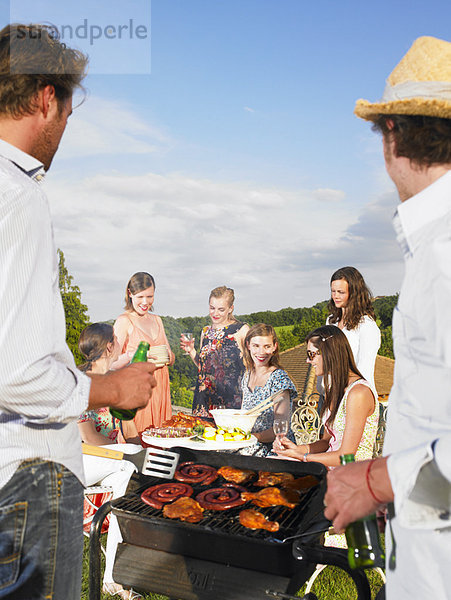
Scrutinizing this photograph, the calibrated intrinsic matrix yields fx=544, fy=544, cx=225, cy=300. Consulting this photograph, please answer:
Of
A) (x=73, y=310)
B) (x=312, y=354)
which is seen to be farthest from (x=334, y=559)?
(x=73, y=310)

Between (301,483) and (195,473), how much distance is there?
548 millimetres

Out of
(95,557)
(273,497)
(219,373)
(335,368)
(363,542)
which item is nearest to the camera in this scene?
(363,542)

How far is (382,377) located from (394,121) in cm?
633

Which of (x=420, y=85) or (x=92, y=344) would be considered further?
(x=92, y=344)

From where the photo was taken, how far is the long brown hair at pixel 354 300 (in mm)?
5258

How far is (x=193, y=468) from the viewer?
114 inches

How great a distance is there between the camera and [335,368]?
3.93 metres

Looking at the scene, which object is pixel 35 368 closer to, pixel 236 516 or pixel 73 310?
pixel 236 516

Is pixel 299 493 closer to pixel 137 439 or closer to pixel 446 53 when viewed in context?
pixel 446 53

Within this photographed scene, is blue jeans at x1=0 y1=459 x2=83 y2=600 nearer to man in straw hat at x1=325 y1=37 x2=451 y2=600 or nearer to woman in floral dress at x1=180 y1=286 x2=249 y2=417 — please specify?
man in straw hat at x1=325 y1=37 x2=451 y2=600

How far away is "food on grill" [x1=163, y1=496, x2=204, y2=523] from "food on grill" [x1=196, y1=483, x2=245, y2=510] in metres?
0.05

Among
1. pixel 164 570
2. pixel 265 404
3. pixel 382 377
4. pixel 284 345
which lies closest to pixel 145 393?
pixel 164 570

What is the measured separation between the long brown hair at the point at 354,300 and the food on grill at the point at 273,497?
9.48 ft

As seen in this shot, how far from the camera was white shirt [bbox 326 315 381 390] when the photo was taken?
5.04m
